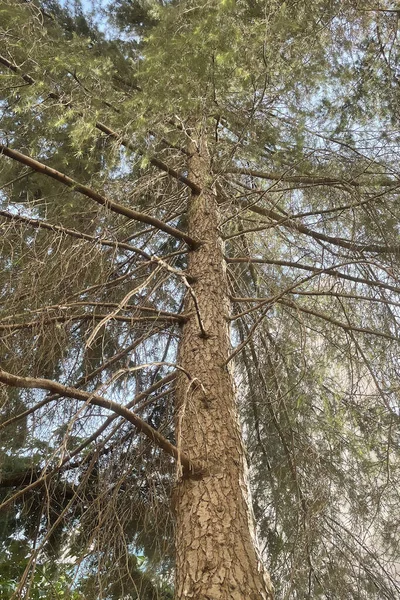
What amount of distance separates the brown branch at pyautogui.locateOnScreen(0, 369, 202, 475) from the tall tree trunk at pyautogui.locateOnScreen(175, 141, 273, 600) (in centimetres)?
9

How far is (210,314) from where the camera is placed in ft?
11.4

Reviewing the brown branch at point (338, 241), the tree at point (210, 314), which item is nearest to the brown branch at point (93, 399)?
the tree at point (210, 314)

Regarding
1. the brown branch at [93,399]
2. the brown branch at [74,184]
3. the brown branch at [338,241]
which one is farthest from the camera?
the brown branch at [338,241]

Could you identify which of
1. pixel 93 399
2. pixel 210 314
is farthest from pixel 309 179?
pixel 93 399

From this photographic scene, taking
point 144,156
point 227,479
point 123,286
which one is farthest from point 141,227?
point 227,479

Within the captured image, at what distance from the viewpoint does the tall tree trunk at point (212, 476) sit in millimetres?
2121

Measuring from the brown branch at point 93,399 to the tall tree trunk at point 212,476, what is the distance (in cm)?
9

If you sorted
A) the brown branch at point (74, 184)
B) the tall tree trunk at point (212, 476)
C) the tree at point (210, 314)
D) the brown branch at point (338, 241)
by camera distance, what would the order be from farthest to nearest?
the brown branch at point (338, 241) < the brown branch at point (74, 184) < the tree at point (210, 314) < the tall tree trunk at point (212, 476)

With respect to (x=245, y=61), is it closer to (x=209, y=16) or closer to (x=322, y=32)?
(x=209, y=16)

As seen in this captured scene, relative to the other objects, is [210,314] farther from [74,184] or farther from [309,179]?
[309,179]

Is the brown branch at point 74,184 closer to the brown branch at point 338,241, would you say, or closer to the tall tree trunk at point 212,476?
the tall tree trunk at point 212,476

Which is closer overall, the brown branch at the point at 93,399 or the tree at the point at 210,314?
the brown branch at the point at 93,399

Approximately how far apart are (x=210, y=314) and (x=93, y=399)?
146 cm

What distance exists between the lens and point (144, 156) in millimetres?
3707
